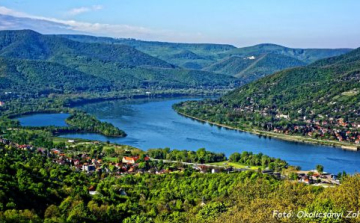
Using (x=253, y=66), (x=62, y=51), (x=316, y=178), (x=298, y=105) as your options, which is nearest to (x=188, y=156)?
(x=316, y=178)

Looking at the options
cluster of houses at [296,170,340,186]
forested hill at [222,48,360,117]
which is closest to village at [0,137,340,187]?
cluster of houses at [296,170,340,186]

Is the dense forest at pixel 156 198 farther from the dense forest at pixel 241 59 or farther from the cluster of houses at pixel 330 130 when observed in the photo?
the dense forest at pixel 241 59

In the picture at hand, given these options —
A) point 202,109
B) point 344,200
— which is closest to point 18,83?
point 202,109

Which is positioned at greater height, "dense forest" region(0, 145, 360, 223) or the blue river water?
"dense forest" region(0, 145, 360, 223)

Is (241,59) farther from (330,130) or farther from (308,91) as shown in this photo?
(330,130)

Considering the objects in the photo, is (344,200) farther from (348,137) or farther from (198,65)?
Answer: (198,65)

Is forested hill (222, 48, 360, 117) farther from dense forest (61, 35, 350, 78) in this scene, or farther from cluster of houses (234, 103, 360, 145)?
dense forest (61, 35, 350, 78)

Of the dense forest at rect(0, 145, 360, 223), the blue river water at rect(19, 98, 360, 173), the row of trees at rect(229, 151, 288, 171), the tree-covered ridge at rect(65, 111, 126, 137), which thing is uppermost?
the dense forest at rect(0, 145, 360, 223)
